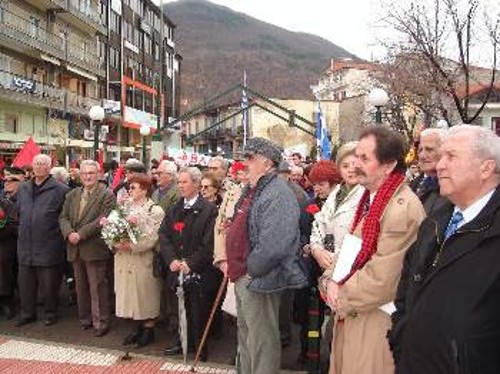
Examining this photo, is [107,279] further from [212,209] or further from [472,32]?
[472,32]

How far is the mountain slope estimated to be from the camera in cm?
10212

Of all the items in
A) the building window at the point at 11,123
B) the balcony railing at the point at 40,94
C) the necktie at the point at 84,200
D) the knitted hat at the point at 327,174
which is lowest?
the necktie at the point at 84,200

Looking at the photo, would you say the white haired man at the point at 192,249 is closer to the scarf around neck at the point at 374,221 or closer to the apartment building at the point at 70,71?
the scarf around neck at the point at 374,221

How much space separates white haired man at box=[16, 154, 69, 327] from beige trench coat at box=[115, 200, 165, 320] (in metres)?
1.24

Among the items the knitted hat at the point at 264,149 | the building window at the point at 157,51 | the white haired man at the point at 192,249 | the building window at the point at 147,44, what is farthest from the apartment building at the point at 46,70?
the knitted hat at the point at 264,149

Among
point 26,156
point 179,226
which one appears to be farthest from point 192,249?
point 26,156

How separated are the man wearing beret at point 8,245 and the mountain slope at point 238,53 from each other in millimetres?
80911

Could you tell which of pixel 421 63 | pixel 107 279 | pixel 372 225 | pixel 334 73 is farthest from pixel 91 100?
pixel 334 73

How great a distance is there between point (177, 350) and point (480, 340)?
13.9 ft

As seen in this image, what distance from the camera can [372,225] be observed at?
376cm

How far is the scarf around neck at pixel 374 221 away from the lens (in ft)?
12.3

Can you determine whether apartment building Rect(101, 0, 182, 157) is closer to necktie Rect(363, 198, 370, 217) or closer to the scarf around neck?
necktie Rect(363, 198, 370, 217)

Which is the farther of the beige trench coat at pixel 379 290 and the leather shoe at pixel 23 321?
the leather shoe at pixel 23 321

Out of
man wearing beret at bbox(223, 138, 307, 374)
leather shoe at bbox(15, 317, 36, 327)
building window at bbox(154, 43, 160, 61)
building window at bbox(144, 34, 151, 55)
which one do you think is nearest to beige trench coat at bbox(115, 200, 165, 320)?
leather shoe at bbox(15, 317, 36, 327)
